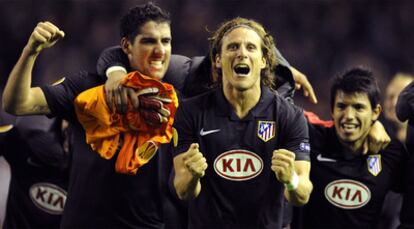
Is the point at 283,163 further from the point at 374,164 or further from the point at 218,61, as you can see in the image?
the point at 374,164

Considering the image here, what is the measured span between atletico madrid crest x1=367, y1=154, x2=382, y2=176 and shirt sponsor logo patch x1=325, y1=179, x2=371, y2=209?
85 millimetres

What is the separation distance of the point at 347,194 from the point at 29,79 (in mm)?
1614

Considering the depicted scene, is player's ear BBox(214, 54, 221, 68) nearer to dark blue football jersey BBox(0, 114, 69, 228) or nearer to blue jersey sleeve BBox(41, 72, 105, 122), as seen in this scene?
blue jersey sleeve BBox(41, 72, 105, 122)

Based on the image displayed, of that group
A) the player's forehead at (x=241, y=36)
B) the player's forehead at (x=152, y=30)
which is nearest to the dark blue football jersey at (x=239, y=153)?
the player's forehead at (x=241, y=36)

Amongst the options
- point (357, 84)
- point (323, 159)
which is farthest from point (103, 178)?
point (357, 84)

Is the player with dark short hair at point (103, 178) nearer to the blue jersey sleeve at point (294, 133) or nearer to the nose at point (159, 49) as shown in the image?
the nose at point (159, 49)

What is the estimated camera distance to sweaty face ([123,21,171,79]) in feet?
12.8

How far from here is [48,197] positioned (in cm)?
447

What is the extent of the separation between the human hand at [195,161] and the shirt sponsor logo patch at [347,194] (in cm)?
123

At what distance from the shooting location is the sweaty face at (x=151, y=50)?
389 cm

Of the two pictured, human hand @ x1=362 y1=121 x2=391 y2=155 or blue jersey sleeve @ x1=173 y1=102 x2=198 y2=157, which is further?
human hand @ x1=362 y1=121 x2=391 y2=155

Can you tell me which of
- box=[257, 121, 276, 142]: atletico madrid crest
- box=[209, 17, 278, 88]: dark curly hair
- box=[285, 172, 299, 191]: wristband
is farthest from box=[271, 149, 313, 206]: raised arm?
box=[209, 17, 278, 88]: dark curly hair

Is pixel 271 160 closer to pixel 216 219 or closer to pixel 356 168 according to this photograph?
pixel 216 219

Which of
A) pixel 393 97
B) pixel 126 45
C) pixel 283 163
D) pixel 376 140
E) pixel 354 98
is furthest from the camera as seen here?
pixel 393 97
